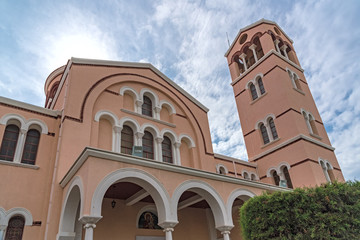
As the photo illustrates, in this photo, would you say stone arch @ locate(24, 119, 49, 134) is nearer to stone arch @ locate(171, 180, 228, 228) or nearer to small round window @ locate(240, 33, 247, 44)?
stone arch @ locate(171, 180, 228, 228)

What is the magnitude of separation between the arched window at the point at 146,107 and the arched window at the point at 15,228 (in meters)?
7.22

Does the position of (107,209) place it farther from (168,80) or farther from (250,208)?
(168,80)

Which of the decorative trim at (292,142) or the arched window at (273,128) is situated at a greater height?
the arched window at (273,128)

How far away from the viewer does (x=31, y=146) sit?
10.7m

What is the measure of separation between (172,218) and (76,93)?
6.86m

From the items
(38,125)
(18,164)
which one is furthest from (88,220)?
(38,125)

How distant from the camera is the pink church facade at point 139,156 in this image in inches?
349

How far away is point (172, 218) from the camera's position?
8.69m

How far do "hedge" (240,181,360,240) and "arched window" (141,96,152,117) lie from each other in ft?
25.7

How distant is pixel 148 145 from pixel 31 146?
499 centimetres

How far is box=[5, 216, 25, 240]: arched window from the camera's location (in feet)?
29.1

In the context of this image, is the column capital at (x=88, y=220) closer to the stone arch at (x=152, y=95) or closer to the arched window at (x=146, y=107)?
the arched window at (x=146, y=107)

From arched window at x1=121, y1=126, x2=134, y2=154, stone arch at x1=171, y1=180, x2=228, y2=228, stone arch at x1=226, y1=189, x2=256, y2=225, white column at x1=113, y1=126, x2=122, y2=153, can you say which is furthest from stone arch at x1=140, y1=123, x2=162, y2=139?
stone arch at x1=226, y1=189, x2=256, y2=225

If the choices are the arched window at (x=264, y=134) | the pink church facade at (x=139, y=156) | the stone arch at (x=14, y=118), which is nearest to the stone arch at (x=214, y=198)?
the pink church facade at (x=139, y=156)
